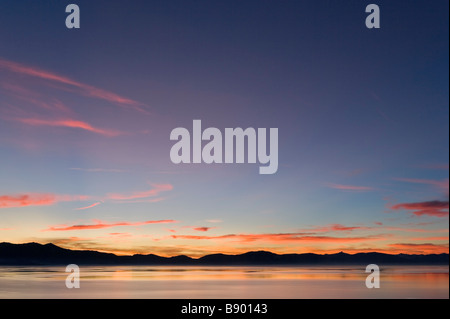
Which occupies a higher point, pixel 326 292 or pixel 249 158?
pixel 249 158
